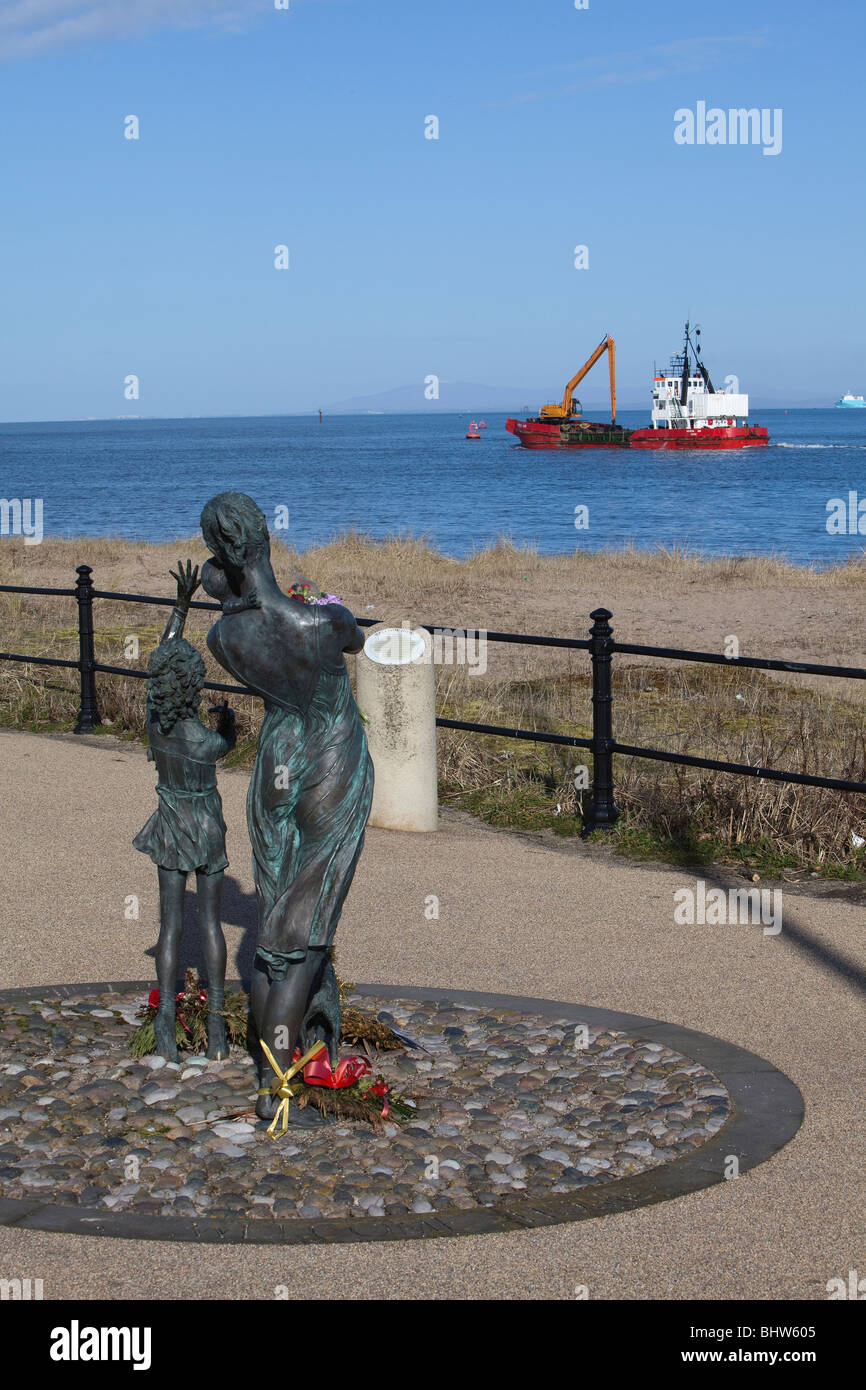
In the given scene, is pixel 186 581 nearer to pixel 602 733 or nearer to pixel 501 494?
pixel 602 733

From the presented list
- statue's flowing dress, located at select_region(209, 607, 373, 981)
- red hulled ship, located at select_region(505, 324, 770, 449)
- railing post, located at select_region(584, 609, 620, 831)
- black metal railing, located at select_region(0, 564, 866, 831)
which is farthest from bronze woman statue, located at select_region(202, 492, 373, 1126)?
red hulled ship, located at select_region(505, 324, 770, 449)

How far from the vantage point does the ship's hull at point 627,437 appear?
93.0 metres

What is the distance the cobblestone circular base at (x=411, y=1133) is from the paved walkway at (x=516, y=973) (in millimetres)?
125

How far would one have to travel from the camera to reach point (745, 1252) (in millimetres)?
3828

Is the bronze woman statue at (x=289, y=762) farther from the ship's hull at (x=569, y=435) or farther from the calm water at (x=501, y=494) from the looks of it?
the ship's hull at (x=569, y=435)

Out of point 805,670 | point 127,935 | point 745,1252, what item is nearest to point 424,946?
point 127,935

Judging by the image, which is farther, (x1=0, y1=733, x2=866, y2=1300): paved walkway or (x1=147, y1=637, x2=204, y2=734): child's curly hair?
(x1=147, y1=637, x2=204, y2=734): child's curly hair

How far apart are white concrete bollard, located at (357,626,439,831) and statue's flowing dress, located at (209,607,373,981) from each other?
384cm

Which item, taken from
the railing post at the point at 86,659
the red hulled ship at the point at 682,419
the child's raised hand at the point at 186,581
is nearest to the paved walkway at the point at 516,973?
the railing post at the point at 86,659

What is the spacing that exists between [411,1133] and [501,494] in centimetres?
6275

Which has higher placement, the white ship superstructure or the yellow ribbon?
the white ship superstructure

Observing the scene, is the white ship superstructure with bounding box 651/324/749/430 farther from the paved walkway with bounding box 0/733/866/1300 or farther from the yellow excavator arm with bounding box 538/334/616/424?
the paved walkway with bounding box 0/733/866/1300

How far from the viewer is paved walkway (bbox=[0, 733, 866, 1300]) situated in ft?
12.2

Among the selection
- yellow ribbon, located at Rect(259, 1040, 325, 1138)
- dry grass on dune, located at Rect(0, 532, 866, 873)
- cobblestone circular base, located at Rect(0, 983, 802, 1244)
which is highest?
dry grass on dune, located at Rect(0, 532, 866, 873)
